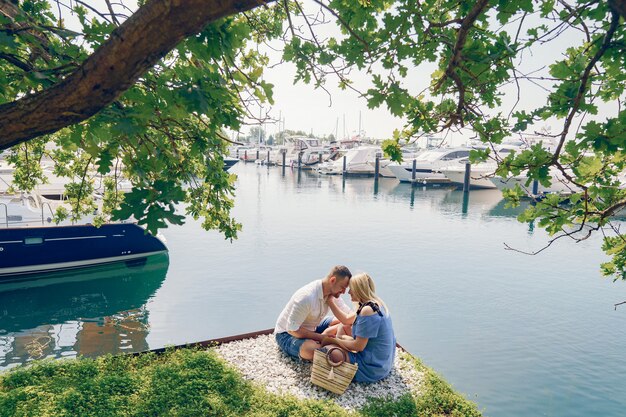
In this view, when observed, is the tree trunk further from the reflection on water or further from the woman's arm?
the reflection on water

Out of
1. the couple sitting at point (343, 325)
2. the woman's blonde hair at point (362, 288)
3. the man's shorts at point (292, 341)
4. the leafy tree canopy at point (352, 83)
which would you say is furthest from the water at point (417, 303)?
the leafy tree canopy at point (352, 83)

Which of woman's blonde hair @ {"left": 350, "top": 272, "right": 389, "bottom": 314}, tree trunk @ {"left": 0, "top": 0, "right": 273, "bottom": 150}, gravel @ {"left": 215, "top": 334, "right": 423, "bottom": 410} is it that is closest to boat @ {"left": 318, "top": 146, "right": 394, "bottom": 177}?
gravel @ {"left": 215, "top": 334, "right": 423, "bottom": 410}

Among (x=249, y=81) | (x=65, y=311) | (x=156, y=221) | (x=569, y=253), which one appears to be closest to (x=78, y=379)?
(x=156, y=221)

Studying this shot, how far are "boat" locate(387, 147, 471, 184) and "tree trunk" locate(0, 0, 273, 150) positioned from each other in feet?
136

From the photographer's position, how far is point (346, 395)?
17.1 ft

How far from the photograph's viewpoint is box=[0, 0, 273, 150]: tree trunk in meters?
2.07

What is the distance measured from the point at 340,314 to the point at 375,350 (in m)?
0.62

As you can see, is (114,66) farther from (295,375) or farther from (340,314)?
(295,375)

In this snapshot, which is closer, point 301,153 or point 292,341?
point 292,341

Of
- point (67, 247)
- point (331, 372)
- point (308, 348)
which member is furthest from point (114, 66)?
point (67, 247)

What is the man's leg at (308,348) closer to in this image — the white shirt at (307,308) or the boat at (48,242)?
the white shirt at (307,308)

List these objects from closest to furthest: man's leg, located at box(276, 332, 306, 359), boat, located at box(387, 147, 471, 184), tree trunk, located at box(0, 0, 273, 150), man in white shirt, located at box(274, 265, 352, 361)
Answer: tree trunk, located at box(0, 0, 273, 150), man in white shirt, located at box(274, 265, 352, 361), man's leg, located at box(276, 332, 306, 359), boat, located at box(387, 147, 471, 184)

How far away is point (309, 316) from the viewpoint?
5.76 meters

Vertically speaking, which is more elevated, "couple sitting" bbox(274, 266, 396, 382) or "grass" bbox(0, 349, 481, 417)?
"couple sitting" bbox(274, 266, 396, 382)
